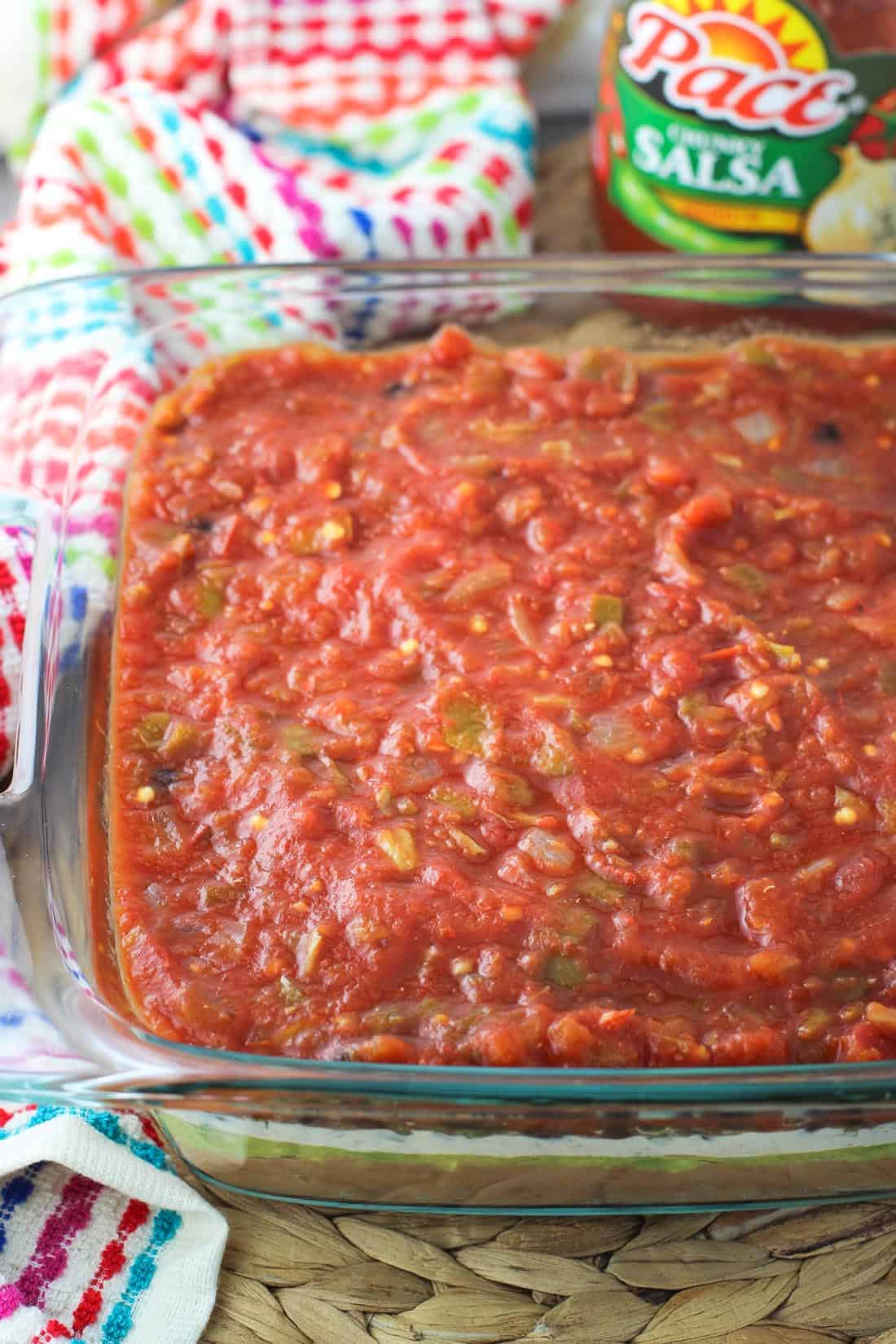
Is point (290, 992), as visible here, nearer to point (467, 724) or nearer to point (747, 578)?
point (467, 724)

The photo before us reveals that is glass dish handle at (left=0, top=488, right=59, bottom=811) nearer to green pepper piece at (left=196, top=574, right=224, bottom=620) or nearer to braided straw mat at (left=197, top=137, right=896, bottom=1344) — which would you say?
green pepper piece at (left=196, top=574, right=224, bottom=620)

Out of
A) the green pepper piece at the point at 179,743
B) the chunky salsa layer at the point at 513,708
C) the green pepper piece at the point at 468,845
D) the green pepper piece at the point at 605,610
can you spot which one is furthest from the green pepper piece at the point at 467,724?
the green pepper piece at the point at 179,743

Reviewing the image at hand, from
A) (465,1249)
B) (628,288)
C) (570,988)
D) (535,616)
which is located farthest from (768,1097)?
(628,288)

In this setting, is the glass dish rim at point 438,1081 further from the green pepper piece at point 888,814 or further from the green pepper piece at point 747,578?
the green pepper piece at point 747,578

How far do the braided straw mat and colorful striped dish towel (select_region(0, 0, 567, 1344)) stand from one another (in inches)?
3.5

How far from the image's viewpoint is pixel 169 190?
2943 mm

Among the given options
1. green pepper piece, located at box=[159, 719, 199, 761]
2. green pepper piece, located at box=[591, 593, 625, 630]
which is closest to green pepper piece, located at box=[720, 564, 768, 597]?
green pepper piece, located at box=[591, 593, 625, 630]

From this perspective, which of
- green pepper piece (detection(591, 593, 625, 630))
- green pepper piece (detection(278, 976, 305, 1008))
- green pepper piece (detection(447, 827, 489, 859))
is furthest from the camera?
green pepper piece (detection(591, 593, 625, 630))

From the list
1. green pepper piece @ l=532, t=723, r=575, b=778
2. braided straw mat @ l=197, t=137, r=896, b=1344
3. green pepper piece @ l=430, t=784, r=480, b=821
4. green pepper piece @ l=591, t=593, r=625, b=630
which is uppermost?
green pepper piece @ l=591, t=593, r=625, b=630

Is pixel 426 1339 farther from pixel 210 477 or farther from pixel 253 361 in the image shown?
pixel 253 361

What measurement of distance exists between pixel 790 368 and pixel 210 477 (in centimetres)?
99

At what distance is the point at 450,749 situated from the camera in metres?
2.04

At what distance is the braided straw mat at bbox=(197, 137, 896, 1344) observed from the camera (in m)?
1.88

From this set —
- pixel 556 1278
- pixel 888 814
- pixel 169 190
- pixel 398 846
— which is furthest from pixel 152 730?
pixel 169 190
